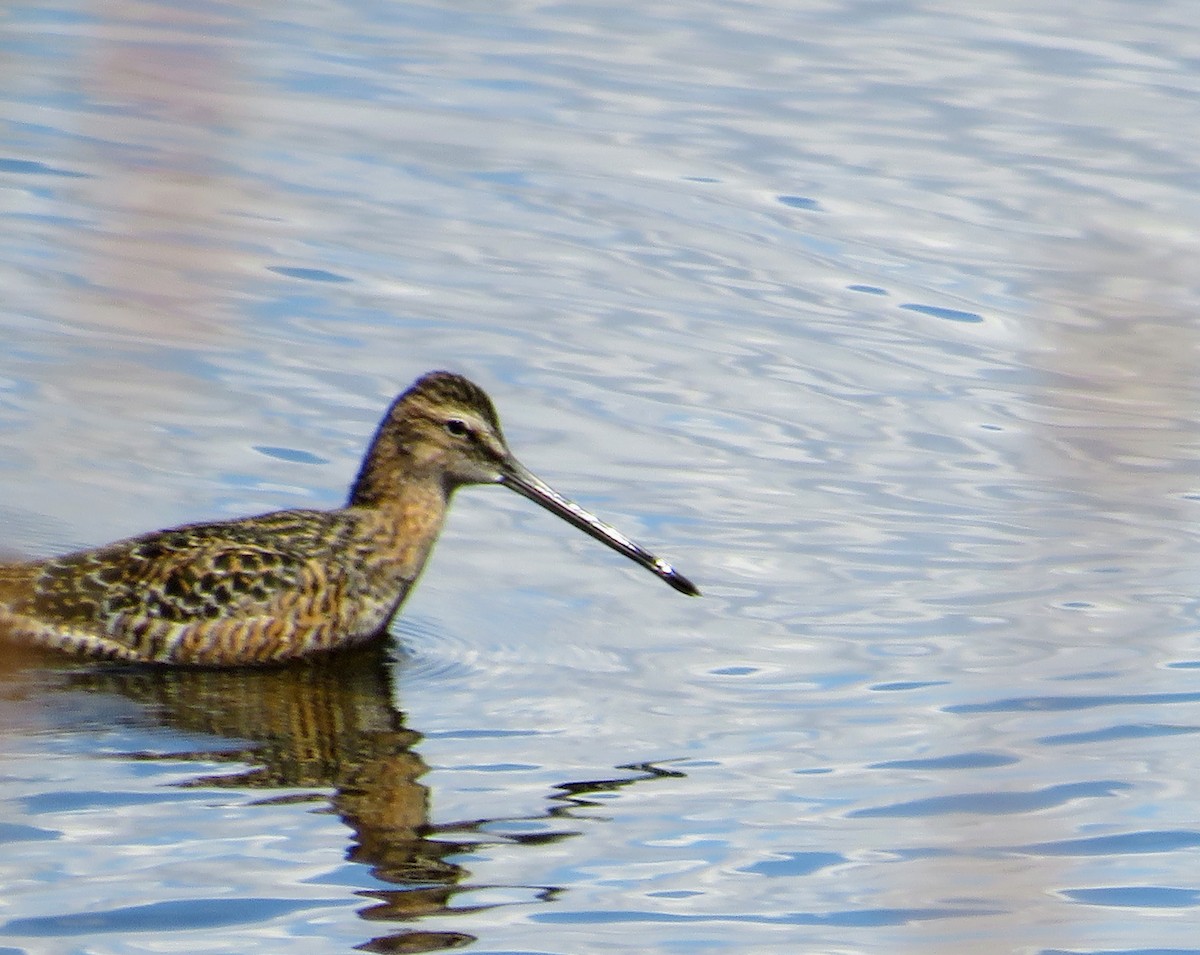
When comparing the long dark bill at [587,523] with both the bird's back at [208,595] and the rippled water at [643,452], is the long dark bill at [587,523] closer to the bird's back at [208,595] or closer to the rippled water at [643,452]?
the rippled water at [643,452]

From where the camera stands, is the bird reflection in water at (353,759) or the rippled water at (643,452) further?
the bird reflection in water at (353,759)

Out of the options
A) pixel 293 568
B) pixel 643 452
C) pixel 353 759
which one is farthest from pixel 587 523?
pixel 643 452

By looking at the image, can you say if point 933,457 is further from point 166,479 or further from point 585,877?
point 585,877

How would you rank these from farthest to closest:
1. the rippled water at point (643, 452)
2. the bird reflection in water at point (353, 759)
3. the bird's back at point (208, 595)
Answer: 1. the bird's back at point (208, 595)
2. the bird reflection in water at point (353, 759)
3. the rippled water at point (643, 452)

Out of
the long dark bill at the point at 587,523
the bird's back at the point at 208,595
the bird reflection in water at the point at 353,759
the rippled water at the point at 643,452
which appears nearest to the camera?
the rippled water at the point at 643,452

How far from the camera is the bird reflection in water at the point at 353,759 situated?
20.2 ft

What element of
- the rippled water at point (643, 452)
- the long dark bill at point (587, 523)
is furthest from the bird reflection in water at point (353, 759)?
the long dark bill at point (587, 523)

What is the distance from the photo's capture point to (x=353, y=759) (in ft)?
23.5

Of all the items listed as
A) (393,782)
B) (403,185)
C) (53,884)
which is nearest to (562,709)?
(393,782)

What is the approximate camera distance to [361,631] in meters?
8.36

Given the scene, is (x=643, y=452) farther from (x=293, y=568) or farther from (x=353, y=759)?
(x=353, y=759)

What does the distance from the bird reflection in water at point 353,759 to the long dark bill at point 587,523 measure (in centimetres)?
78

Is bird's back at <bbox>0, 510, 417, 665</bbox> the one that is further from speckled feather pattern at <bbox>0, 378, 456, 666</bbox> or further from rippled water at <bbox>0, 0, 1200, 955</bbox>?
rippled water at <bbox>0, 0, 1200, 955</bbox>

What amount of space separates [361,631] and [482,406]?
36.4 inches
